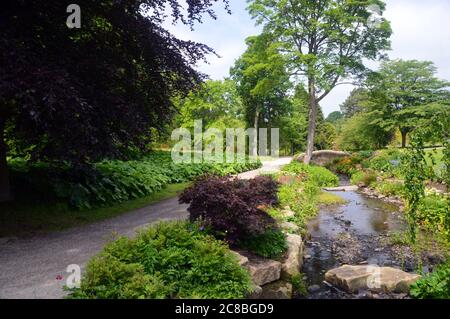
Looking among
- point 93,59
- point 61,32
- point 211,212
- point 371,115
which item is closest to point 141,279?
point 211,212

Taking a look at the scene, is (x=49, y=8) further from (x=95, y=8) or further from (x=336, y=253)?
(x=336, y=253)

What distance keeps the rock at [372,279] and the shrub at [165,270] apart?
2.23m

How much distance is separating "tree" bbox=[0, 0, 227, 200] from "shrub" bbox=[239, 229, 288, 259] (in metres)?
3.46

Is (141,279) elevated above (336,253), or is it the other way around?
(141,279)

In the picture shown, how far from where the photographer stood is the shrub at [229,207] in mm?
6277

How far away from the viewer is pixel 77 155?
6426 mm

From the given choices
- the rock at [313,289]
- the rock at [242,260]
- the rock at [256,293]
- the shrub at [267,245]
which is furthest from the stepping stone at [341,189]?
the rock at [256,293]

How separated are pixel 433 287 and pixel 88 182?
914 centimetres

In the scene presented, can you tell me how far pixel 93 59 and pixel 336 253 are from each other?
7.50m

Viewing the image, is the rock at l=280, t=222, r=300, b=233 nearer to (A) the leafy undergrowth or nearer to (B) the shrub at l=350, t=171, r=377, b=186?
(A) the leafy undergrowth

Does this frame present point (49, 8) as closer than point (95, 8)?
Yes

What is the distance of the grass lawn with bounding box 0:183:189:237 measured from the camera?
24.9 ft

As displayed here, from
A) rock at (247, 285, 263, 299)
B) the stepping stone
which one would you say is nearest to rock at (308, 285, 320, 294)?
rock at (247, 285, 263, 299)

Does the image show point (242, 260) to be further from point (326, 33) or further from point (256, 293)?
point (326, 33)
